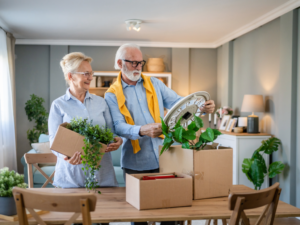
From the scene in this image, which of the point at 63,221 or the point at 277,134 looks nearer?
the point at 63,221

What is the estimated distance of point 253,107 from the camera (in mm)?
3971

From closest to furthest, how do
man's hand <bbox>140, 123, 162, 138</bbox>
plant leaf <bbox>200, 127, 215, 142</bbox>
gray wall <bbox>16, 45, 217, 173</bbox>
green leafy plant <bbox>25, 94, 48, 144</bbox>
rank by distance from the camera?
plant leaf <bbox>200, 127, 215, 142</bbox>, man's hand <bbox>140, 123, 162, 138</bbox>, green leafy plant <bbox>25, 94, 48, 144</bbox>, gray wall <bbox>16, 45, 217, 173</bbox>

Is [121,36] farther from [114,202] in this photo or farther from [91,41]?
[114,202]

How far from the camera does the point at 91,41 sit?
5730 millimetres

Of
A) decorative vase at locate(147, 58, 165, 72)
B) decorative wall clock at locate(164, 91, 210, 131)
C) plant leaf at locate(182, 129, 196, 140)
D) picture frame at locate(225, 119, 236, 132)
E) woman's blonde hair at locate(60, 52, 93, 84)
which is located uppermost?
decorative vase at locate(147, 58, 165, 72)

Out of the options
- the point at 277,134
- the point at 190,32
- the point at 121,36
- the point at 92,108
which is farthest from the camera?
the point at 121,36

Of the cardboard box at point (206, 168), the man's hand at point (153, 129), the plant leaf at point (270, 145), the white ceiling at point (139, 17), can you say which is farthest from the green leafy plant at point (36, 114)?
Answer: the cardboard box at point (206, 168)

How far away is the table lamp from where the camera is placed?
3.97 metres

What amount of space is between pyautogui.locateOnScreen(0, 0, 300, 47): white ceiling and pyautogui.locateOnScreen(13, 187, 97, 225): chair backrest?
9.50 ft

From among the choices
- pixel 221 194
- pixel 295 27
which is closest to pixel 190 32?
pixel 295 27

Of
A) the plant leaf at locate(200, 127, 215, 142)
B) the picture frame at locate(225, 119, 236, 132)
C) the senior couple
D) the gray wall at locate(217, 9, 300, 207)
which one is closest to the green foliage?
Answer: the senior couple

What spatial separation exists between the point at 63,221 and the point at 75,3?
119 inches

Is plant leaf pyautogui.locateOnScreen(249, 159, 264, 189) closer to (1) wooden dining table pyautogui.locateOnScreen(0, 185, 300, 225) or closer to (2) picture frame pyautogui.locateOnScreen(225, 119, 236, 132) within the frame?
(2) picture frame pyautogui.locateOnScreen(225, 119, 236, 132)

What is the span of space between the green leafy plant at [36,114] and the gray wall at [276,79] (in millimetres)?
3480
